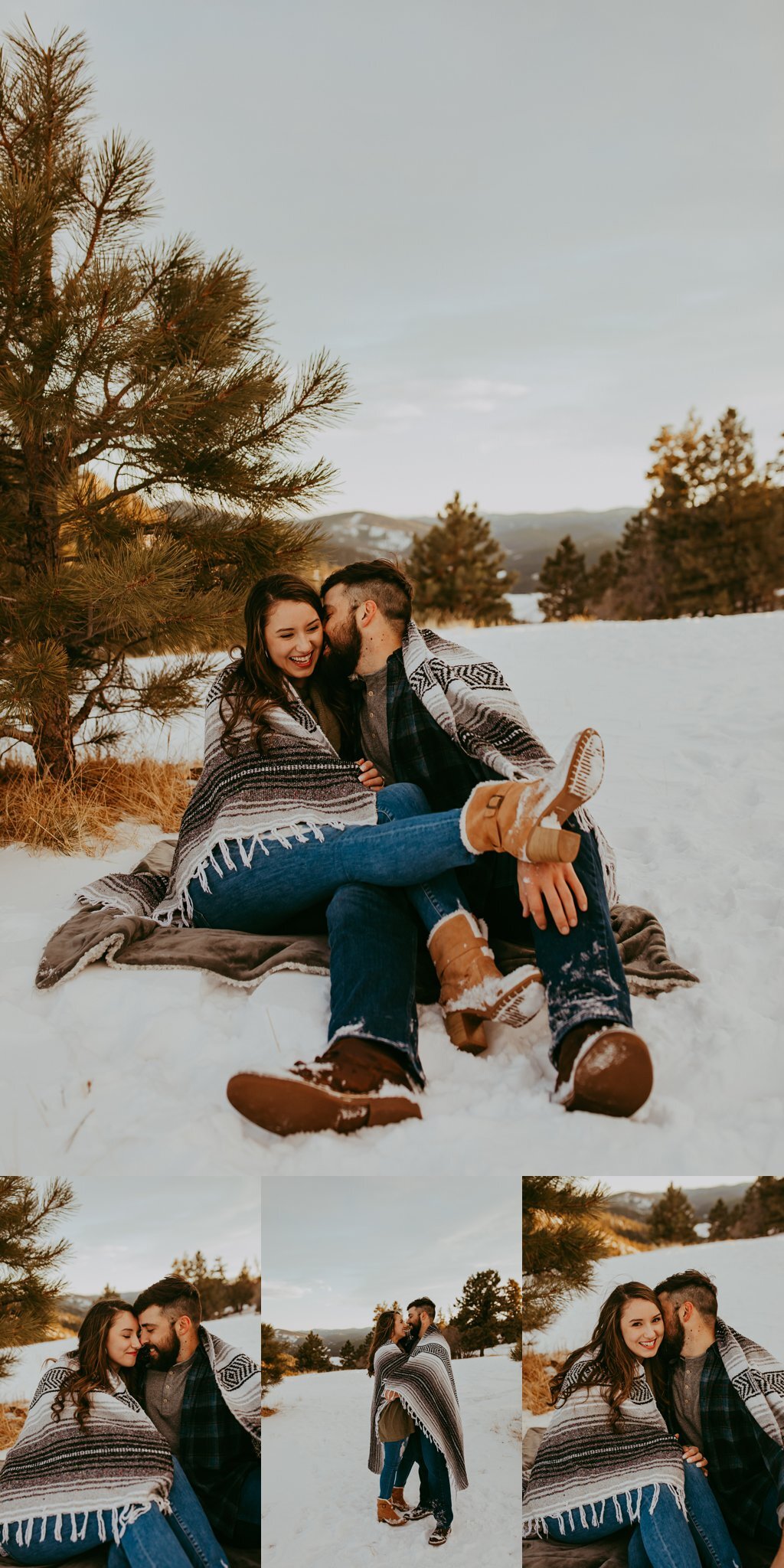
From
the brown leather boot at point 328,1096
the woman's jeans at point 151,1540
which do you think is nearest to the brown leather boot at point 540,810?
the brown leather boot at point 328,1096

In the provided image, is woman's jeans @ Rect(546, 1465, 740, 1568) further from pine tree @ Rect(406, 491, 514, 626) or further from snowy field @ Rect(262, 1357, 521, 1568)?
pine tree @ Rect(406, 491, 514, 626)

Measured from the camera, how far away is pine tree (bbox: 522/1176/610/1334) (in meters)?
1.87

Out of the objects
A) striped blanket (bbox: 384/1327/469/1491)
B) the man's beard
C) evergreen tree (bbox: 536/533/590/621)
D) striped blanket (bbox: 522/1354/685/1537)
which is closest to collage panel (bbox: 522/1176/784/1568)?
striped blanket (bbox: 522/1354/685/1537)

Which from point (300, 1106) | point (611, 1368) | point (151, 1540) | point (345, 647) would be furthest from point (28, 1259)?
point (345, 647)

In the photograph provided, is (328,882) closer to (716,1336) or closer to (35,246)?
(716,1336)

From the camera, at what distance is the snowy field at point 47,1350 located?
6.19 feet

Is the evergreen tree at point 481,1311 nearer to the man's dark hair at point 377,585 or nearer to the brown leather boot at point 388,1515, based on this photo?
the brown leather boot at point 388,1515

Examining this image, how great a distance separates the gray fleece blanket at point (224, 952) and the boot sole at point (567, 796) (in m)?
0.41

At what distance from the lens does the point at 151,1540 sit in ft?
5.93

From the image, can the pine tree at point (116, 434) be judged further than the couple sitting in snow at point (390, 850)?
Yes

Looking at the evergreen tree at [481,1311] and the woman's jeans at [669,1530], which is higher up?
the evergreen tree at [481,1311]

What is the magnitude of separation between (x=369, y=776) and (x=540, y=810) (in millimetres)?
639

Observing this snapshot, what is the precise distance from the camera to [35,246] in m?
3.16

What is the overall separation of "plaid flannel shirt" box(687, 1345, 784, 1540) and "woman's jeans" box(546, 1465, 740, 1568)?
0.03 meters
